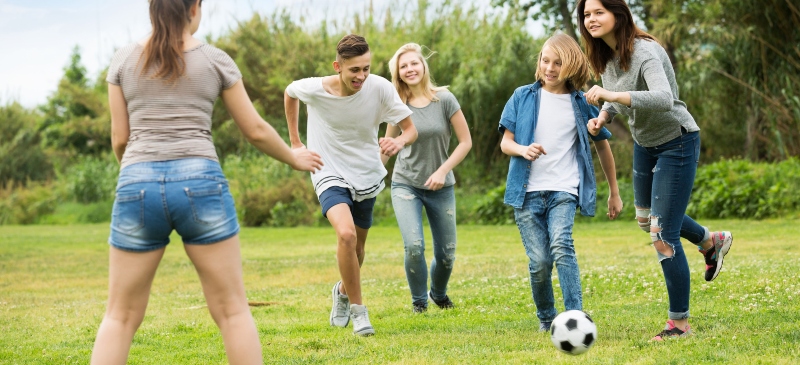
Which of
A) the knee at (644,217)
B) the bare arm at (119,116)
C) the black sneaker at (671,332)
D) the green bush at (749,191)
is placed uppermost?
the bare arm at (119,116)

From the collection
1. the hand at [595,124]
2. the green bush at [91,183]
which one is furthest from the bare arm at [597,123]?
the green bush at [91,183]

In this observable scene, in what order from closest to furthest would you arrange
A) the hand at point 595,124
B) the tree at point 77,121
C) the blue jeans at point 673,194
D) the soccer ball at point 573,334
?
1. the soccer ball at point 573,334
2. the blue jeans at point 673,194
3. the hand at point 595,124
4. the tree at point 77,121

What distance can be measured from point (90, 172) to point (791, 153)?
67.9 feet

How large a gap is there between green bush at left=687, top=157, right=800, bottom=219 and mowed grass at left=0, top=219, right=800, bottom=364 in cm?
183

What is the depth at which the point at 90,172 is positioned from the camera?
29.0 metres

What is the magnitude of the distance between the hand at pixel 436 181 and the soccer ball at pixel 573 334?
5.99 feet

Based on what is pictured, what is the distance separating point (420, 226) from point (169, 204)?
3464 mm

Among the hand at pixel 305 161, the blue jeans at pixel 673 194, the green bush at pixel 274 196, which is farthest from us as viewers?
the green bush at pixel 274 196

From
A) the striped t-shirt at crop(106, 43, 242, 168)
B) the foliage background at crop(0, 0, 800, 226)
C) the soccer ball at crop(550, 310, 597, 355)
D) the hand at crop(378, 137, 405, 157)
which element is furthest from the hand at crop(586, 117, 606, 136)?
the foliage background at crop(0, 0, 800, 226)

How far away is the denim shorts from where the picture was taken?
340cm

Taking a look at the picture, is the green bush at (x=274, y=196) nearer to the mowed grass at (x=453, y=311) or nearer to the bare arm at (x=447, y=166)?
the mowed grass at (x=453, y=311)

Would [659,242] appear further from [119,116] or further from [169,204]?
[119,116]

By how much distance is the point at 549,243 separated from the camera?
214 inches

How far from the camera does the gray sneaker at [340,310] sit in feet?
20.7
